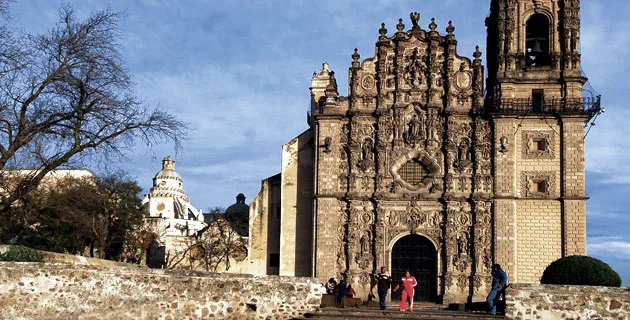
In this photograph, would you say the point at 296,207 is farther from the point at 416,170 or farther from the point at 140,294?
the point at 140,294

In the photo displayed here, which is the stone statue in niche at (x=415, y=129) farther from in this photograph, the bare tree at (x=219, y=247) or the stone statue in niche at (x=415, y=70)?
the bare tree at (x=219, y=247)

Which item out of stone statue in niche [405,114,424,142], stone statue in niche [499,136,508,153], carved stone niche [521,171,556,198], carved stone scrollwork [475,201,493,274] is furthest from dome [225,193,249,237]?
carved stone niche [521,171,556,198]

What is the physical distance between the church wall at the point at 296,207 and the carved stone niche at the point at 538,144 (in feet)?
30.6

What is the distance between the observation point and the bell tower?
3303cm

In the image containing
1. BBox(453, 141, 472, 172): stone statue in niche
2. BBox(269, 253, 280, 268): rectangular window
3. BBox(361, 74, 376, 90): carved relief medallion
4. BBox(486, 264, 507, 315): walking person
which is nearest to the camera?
BBox(486, 264, 507, 315): walking person

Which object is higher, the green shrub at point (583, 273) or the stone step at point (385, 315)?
the green shrub at point (583, 273)

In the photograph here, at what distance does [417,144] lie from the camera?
1363 inches

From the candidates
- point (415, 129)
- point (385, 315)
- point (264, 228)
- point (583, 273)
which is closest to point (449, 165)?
point (415, 129)

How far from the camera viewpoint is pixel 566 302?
18922mm

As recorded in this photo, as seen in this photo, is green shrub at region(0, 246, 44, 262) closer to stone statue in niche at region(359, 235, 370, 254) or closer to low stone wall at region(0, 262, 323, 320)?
low stone wall at region(0, 262, 323, 320)

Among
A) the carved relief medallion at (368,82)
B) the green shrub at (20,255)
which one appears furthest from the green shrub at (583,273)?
the green shrub at (20,255)

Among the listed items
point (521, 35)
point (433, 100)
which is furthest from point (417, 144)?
point (521, 35)

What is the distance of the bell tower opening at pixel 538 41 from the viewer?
35.4 m

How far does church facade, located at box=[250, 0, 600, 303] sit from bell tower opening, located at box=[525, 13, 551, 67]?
0.09 metres
